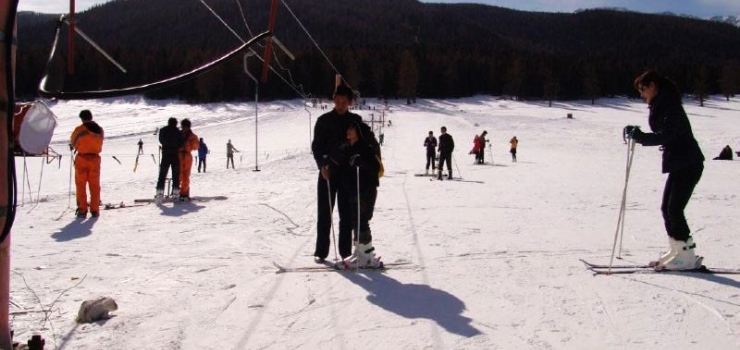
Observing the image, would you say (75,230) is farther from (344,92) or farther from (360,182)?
(344,92)

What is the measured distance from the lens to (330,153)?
18.3 feet

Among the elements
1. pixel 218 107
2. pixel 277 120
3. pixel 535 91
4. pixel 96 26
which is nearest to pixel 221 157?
pixel 277 120

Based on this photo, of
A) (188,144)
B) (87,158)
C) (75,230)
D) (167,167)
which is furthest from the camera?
(188,144)

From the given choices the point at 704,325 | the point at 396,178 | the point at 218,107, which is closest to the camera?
the point at 704,325

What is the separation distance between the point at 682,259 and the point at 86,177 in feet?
25.2

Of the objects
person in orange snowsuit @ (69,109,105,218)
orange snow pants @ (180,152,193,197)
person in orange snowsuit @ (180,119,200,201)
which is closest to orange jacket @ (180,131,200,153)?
person in orange snowsuit @ (180,119,200,201)

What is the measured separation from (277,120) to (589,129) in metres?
29.6

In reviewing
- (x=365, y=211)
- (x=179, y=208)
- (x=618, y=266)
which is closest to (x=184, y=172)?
(x=179, y=208)

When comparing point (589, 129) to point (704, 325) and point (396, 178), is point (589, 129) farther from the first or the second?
point (704, 325)

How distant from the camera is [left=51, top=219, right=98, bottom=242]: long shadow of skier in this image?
7.17 meters

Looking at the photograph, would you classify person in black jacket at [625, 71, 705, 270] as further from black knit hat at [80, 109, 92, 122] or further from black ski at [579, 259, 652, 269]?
black knit hat at [80, 109, 92, 122]

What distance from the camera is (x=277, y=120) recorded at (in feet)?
202

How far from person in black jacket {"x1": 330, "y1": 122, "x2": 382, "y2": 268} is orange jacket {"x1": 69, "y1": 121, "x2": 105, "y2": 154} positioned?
468 cm

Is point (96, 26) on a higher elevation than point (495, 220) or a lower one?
higher
